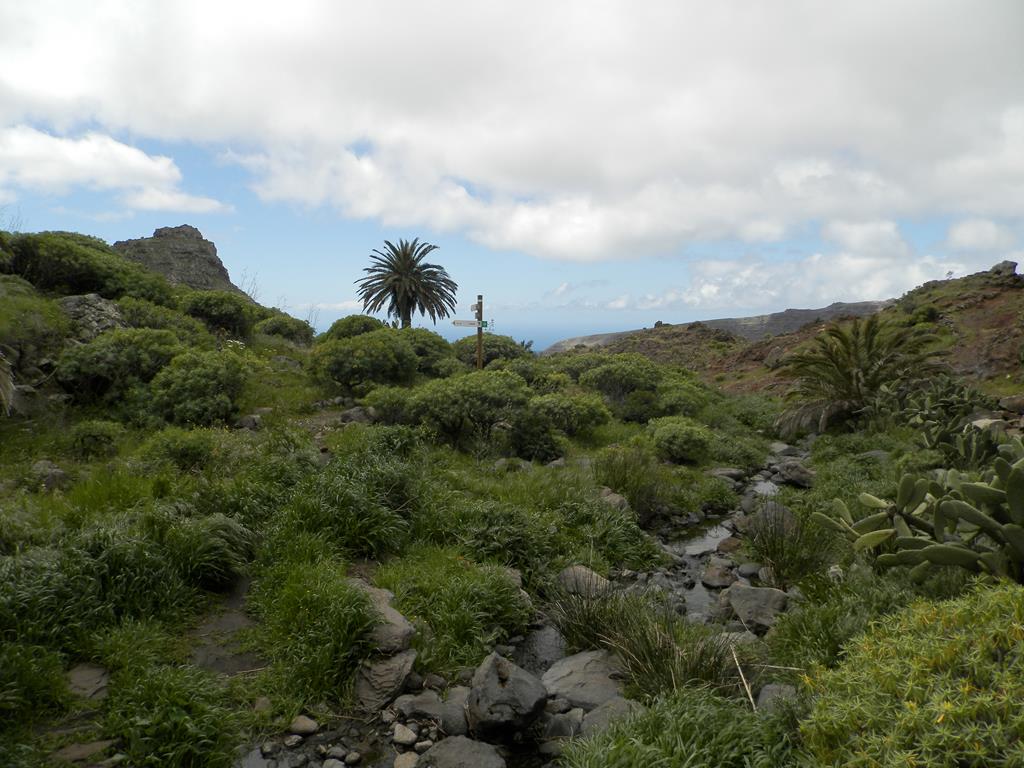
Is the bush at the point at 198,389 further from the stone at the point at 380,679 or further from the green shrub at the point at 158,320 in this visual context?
the stone at the point at 380,679

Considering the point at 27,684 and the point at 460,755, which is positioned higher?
the point at 27,684

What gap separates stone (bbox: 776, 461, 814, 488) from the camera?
11438mm

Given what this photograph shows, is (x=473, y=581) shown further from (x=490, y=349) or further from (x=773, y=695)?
(x=490, y=349)

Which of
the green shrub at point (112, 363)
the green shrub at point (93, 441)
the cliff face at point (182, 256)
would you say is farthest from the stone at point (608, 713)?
the cliff face at point (182, 256)

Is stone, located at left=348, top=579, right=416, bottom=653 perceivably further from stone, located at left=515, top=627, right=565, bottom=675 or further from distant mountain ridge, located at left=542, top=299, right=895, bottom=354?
distant mountain ridge, located at left=542, top=299, right=895, bottom=354

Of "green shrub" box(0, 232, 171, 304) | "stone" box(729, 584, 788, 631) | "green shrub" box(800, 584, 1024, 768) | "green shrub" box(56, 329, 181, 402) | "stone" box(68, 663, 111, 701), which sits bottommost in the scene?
"stone" box(729, 584, 788, 631)

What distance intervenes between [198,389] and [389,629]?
8.85 m

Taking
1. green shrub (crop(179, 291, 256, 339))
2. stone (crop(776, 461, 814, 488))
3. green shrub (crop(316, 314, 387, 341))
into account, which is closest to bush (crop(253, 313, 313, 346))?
green shrub (crop(316, 314, 387, 341))

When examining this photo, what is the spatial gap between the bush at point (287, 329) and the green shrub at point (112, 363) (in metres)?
8.86

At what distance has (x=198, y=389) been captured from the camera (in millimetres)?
12148

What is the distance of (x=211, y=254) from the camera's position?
35344 mm

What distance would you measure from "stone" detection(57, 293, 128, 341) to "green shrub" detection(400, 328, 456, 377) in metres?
7.85

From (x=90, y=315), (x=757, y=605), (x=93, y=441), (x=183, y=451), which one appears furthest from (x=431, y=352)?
(x=757, y=605)

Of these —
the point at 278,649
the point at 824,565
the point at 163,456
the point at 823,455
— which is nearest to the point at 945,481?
the point at 824,565
